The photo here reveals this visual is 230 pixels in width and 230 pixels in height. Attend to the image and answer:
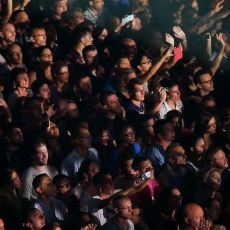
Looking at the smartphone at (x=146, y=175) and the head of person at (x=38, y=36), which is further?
the head of person at (x=38, y=36)

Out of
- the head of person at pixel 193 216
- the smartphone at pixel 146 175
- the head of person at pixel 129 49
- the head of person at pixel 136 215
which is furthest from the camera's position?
the head of person at pixel 129 49

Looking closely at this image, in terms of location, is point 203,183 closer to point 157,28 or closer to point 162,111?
point 162,111

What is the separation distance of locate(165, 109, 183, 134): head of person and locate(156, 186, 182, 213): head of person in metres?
1.01

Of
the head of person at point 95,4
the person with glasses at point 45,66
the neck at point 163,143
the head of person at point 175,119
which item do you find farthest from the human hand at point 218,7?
the neck at point 163,143

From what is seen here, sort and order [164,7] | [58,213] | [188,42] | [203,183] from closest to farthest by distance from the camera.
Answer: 1. [58,213]
2. [203,183]
3. [188,42]
4. [164,7]

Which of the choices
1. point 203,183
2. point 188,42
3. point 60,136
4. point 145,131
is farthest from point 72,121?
point 188,42

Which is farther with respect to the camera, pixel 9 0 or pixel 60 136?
pixel 9 0

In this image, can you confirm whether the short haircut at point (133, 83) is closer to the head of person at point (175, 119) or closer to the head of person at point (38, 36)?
the head of person at point (175, 119)

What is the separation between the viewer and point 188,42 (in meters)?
10.1

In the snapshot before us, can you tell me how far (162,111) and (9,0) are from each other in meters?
1.98

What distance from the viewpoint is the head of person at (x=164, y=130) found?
7.96m

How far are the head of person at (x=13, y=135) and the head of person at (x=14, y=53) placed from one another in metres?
1.04

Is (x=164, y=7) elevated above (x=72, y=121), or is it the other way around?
(x=72, y=121)

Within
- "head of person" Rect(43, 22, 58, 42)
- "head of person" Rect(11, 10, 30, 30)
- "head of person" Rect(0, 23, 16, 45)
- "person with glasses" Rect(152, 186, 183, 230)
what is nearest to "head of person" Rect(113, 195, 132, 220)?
"person with glasses" Rect(152, 186, 183, 230)
